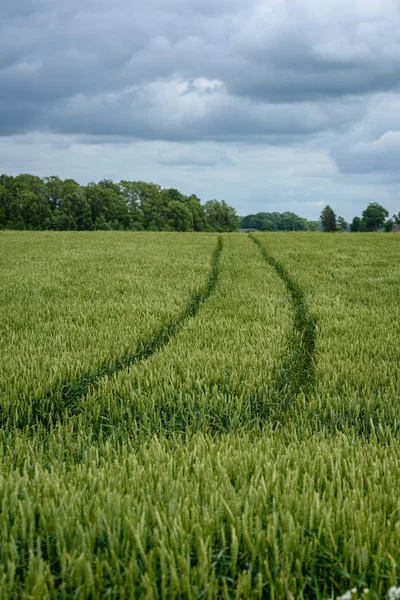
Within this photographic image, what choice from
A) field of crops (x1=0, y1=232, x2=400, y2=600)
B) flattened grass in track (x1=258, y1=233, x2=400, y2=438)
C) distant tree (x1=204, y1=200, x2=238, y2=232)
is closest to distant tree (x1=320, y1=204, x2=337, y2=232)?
distant tree (x1=204, y1=200, x2=238, y2=232)

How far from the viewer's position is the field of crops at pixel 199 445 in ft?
5.25

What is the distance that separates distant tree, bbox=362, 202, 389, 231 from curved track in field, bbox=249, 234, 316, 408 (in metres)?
133

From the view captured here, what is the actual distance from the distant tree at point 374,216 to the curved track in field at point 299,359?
13277 centimetres

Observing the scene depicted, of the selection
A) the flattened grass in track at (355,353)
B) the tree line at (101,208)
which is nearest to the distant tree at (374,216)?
the tree line at (101,208)

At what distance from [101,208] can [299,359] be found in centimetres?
10092

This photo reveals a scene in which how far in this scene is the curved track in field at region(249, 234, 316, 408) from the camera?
426 centimetres

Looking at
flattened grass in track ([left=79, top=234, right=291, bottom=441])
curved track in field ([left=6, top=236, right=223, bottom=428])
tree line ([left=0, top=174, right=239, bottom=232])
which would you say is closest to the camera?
flattened grass in track ([left=79, top=234, right=291, bottom=441])

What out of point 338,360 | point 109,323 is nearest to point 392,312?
point 338,360

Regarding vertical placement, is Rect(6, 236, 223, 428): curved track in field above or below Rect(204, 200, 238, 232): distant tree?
below

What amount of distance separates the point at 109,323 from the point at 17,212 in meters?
95.2

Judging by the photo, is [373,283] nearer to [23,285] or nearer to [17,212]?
[23,285]

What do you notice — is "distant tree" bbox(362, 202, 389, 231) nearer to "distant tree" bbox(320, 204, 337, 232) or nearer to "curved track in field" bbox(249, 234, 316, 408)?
"distant tree" bbox(320, 204, 337, 232)

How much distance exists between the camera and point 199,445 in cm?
268

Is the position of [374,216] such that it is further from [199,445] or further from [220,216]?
[199,445]
